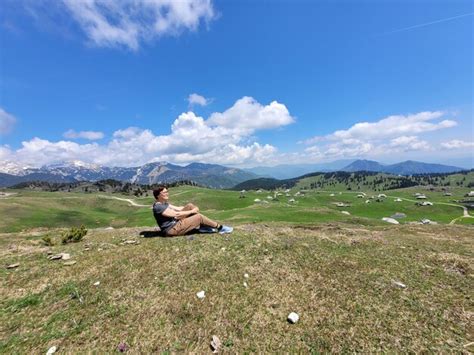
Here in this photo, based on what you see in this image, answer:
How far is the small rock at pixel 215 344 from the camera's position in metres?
7.61

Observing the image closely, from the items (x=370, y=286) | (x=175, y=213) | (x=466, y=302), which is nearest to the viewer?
(x=466, y=302)

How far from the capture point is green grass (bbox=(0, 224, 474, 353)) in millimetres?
7902

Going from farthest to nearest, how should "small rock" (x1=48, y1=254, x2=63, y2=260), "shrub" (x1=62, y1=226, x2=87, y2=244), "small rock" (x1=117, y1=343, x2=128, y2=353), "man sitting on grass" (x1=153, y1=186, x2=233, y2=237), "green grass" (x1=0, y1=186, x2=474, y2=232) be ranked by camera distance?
"green grass" (x1=0, y1=186, x2=474, y2=232) → "shrub" (x1=62, y1=226, x2=87, y2=244) → "man sitting on grass" (x1=153, y1=186, x2=233, y2=237) → "small rock" (x1=48, y1=254, x2=63, y2=260) → "small rock" (x1=117, y1=343, x2=128, y2=353)

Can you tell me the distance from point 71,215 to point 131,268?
99.8m

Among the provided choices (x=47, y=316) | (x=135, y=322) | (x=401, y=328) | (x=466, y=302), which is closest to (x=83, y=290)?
(x=47, y=316)

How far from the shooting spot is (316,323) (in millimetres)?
8773

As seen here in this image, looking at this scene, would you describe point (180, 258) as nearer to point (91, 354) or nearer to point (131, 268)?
point (131, 268)

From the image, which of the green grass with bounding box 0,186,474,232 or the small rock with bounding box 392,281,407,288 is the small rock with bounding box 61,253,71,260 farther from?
the green grass with bounding box 0,186,474,232

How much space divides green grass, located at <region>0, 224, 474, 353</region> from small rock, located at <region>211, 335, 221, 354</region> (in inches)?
8.1

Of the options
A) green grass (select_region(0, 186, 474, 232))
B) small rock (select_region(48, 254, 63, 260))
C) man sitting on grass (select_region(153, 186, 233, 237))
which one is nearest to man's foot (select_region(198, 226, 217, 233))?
man sitting on grass (select_region(153, 186, 233, 237))

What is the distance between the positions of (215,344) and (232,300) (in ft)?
7.14

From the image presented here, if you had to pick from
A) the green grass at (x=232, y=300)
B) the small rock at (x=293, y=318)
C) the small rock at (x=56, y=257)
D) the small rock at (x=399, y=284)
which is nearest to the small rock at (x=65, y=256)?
the small rock at (x=56, y=257)

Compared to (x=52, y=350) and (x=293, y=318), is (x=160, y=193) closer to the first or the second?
(x=52, y=350)

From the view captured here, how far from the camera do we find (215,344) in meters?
7.73
